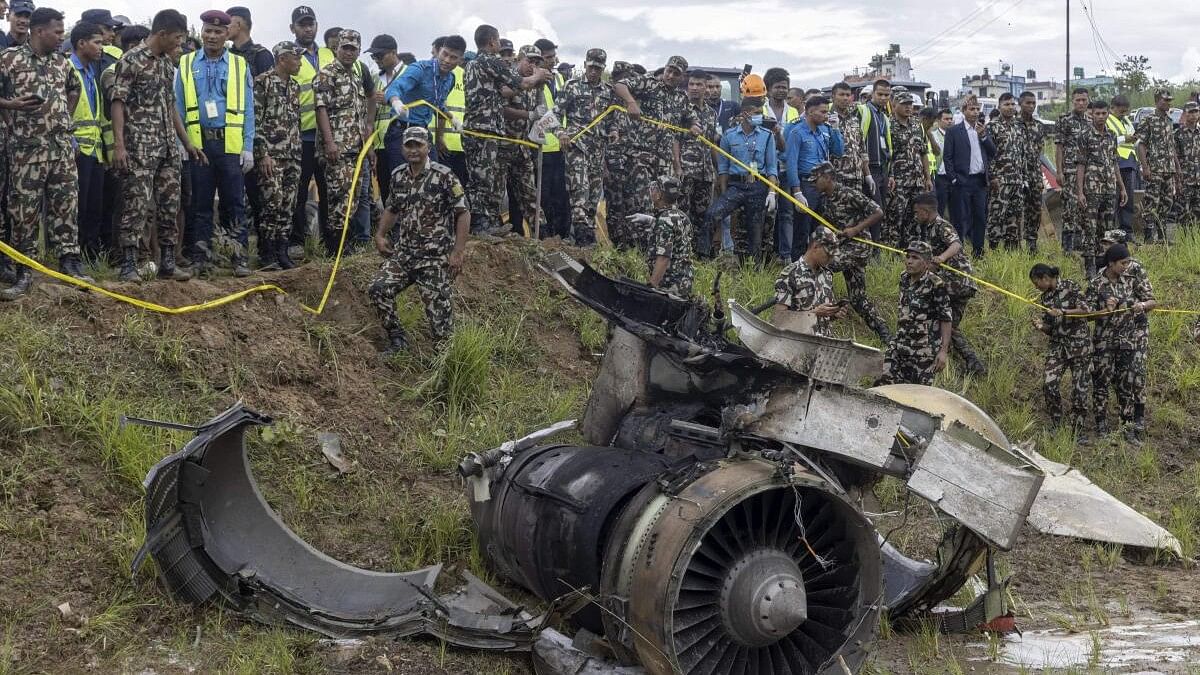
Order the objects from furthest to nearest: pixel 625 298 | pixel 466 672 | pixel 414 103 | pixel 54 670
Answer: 1. pixel 414 103
2. pixel 625 298
3. pixel 466 672
4. pixel 54 670

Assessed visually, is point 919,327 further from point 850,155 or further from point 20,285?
point 20,285

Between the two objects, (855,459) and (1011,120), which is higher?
(1011,120)

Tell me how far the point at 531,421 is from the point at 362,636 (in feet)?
9.94

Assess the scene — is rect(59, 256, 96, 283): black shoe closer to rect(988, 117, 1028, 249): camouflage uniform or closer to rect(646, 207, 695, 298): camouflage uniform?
rect(646, 207, 695, 298): camouflage uniform

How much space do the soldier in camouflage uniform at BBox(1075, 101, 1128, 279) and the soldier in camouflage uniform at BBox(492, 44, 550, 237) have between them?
22.0 ft

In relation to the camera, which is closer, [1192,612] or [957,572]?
[957,572]

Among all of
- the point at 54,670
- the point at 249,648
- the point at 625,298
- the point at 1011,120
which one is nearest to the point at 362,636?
the point at 249,648

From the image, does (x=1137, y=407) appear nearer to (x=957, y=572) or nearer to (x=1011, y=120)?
(x=1011, y=120)

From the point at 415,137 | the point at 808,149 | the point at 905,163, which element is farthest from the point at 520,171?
the point at 905,163

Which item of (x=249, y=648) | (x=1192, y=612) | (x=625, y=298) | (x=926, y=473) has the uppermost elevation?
(x=625, y=298)

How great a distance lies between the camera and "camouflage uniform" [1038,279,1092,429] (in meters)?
10.8

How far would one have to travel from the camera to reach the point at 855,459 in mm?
6035

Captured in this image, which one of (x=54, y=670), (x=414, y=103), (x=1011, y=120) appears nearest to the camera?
(x=54, y=670)

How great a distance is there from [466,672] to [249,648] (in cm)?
114
